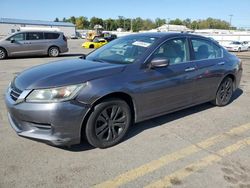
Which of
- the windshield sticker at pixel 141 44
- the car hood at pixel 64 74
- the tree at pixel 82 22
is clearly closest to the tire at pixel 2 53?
the car hood at pixel 64 74

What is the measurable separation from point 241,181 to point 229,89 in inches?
124

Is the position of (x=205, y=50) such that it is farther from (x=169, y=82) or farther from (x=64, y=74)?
(x=64, y=74)

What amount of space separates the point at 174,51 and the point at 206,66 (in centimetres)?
81

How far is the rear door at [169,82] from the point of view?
3873 millimetres

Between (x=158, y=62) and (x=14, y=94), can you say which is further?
(x=158, y=62)

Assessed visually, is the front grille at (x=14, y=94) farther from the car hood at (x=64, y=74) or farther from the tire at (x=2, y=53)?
the tire at (x=2, y=53)

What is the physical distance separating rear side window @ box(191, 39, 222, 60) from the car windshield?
3.13 ft

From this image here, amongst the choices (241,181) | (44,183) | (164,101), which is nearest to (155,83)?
(164,101)

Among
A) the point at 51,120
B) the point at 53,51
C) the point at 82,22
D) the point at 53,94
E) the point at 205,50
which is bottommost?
the point at 53,51

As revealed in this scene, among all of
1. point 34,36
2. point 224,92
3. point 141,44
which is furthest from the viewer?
point 34,36

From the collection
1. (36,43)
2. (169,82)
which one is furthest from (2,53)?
(169,82)

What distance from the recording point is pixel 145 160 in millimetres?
3316

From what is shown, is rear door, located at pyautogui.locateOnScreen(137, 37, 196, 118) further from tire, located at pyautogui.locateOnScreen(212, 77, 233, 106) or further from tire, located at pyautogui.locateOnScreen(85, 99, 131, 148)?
tire, located at pyautogui.locateOnScreen(212, 77, 233, 106)

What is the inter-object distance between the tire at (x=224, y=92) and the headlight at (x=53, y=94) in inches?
133
